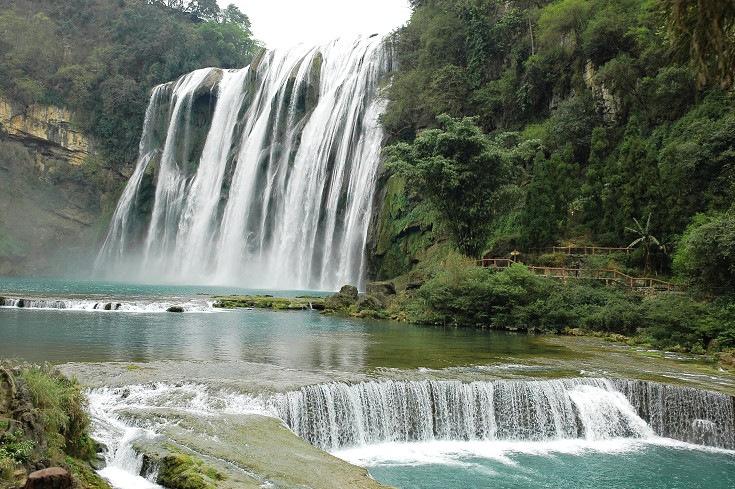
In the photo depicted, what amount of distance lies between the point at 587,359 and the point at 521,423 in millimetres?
5008

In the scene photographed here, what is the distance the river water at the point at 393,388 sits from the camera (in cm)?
1047

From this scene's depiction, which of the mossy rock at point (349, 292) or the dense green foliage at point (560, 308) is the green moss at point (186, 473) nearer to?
the dense green foliage at point (560, 308)

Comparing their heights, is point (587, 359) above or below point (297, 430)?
above

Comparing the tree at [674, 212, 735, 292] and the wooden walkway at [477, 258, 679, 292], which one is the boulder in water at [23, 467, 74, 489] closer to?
the tree at [674, 212, 735, 292]

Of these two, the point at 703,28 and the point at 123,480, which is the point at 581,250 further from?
the point at 123,480

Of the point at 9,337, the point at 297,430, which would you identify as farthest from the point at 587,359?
the point at 9,337

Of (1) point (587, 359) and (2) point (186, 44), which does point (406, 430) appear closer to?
(1) point (587, 359)

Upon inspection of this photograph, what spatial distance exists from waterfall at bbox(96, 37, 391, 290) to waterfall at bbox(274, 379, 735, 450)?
29689 mm

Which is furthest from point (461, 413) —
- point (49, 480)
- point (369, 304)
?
point (369, 304)

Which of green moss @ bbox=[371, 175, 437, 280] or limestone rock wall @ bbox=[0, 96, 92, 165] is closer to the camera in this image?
green moss @ bbox=[371, 175, 437, 280]

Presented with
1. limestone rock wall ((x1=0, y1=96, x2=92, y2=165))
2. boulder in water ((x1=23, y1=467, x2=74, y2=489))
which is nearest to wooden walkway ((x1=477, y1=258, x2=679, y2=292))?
boulder in water ((x1=23, y1=467, x2=74, y2=489))

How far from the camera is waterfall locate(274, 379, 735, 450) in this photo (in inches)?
484

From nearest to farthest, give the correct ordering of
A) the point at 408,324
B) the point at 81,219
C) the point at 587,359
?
the point at 587,359 → the point at 408,324 → the point at 81,219

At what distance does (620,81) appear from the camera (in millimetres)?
33125
